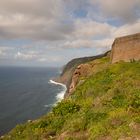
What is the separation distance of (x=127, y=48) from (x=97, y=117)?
25.9 m

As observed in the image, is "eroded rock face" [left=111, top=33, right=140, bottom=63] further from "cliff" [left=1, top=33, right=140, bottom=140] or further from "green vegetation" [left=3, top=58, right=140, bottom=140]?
"green vegetation" [left=3, top=58, right=140, bottom=140]

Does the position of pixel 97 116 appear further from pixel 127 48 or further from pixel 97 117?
pixel 127 48

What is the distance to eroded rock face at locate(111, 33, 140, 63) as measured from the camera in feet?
125

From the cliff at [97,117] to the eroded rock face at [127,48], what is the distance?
52.8 ft

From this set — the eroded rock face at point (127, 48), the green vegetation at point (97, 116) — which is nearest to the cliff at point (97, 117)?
the green vegetation at point (97, 116)

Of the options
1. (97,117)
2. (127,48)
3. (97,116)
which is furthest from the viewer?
(127,48)

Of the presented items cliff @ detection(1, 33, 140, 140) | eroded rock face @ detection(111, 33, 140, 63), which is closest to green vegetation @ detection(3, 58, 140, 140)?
cliff @ detection(1, 33, 140, 140)

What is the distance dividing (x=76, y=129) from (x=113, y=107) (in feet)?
9.65

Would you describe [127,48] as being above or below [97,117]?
above

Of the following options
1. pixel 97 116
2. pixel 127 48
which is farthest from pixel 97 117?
pixel 127 48

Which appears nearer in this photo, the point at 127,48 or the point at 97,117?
the point at 97,117

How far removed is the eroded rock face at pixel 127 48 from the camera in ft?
125

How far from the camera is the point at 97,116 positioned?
1520cm

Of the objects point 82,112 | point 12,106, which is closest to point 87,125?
point 82,112
